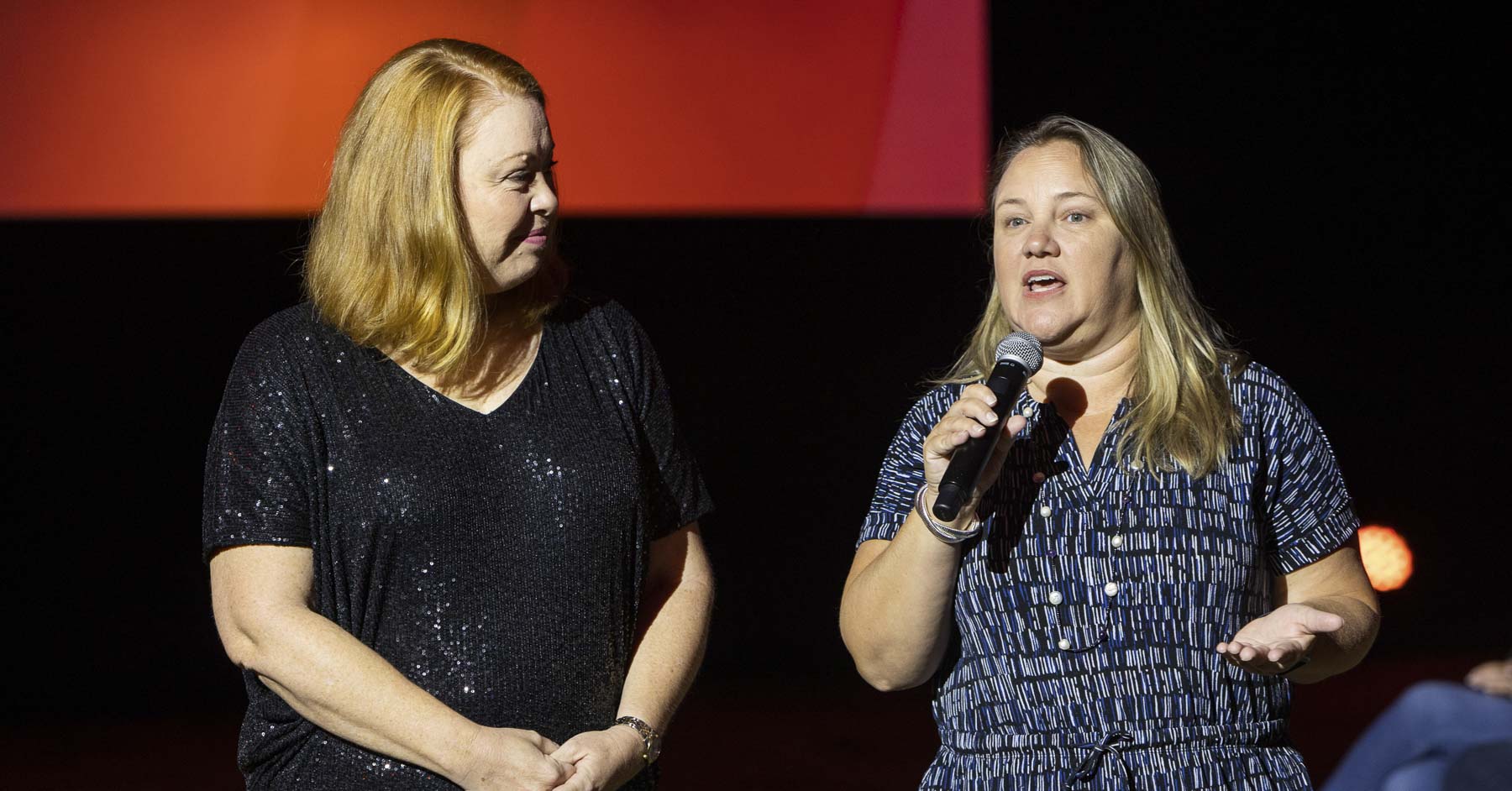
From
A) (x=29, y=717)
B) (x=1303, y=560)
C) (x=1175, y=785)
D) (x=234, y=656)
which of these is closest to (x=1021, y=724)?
(x=1175, y=785)

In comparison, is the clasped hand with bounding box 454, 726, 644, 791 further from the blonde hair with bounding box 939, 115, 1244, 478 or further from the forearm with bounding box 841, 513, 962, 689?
the blonde hair with bounding box 939, 115, 1244, 478

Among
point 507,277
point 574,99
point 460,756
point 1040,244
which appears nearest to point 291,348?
point 507,277

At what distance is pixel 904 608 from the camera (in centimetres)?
150

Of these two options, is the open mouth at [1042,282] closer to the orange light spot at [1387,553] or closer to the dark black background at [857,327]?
the dark black background at [857,327]

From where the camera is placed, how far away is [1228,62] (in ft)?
14.9

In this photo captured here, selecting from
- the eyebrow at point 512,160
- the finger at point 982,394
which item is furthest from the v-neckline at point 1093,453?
the eyebrow at point 512,160

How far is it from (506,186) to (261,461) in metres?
0.39

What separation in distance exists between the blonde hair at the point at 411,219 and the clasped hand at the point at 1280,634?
87cm

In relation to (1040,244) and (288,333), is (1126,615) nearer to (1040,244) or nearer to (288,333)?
(1040,244)

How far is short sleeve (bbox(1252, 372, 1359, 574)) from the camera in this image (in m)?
1.58

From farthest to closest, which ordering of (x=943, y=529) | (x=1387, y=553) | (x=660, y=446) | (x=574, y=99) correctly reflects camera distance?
(x=1387, y=553) → (x=574, y=99) → (x=660, y=446) → (x=943, y=529)

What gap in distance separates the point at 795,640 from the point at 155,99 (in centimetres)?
274

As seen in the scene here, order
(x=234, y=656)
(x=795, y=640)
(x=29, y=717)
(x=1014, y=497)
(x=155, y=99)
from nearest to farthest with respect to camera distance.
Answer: (x=234, y=656)
(x=1014, y=497)
(x=155, y=99)
(x=29, y=717)
(x=795, y=640)

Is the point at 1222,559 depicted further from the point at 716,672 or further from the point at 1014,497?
the point at 716,672
